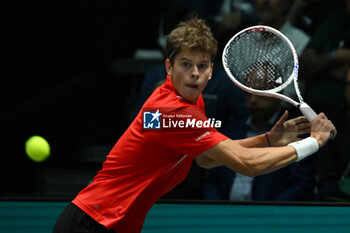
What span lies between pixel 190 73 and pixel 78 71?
4.12 ft

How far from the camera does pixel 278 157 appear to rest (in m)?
2.31

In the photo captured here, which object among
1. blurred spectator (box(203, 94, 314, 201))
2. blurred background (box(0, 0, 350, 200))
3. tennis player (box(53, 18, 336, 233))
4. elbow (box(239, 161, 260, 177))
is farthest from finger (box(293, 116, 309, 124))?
blurred background (box(0, 0, 350, 200))

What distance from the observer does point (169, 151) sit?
7.83ft

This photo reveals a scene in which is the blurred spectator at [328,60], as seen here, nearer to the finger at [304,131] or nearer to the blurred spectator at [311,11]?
the blurred spectator at [311,11]

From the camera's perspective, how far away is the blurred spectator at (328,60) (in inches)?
121

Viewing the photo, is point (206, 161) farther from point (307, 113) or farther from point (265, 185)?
point (265, 185)

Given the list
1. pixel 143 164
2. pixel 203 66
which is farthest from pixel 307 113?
pixel 143 164

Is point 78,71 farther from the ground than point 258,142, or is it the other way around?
point 258,142

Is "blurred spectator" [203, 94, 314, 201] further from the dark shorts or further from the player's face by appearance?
the dark shorts

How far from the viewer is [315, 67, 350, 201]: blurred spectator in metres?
3.12

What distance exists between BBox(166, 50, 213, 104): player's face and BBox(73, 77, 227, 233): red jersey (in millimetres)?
33

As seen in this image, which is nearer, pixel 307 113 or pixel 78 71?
pixel 307 113

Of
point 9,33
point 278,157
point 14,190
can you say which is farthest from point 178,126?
point 9,33

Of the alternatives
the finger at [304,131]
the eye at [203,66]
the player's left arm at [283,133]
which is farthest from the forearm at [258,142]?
the eye at [203,66]
